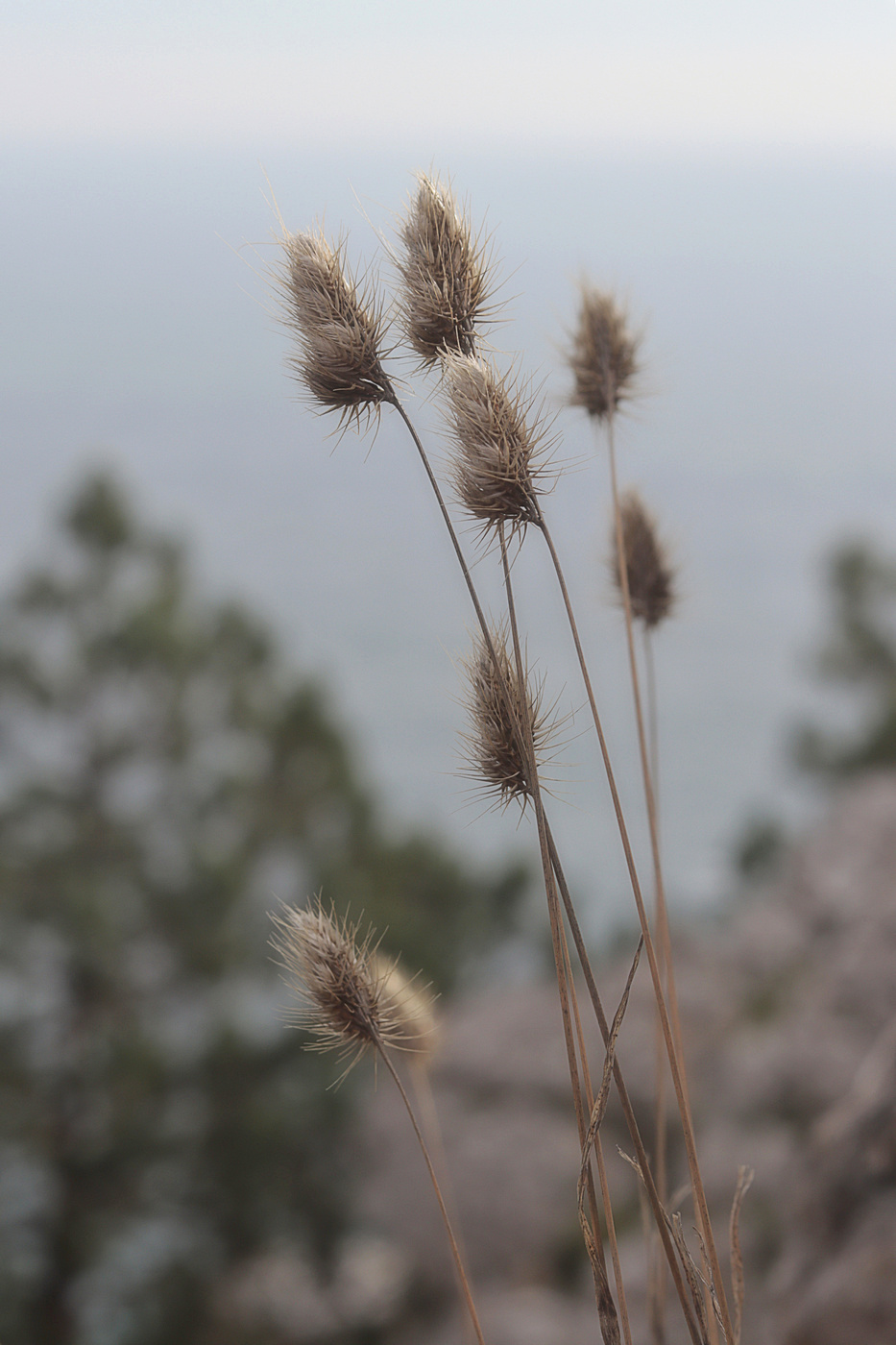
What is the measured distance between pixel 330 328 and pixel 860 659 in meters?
6.48

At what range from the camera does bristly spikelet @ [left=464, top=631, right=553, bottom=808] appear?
0.39 m

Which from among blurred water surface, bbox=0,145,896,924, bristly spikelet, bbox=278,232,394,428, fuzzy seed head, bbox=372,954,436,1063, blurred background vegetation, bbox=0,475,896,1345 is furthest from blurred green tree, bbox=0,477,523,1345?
bristly spikelet, bbox=278,232,394,428

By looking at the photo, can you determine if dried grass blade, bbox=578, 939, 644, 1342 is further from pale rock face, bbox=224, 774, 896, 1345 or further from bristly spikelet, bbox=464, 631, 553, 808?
pale rock face, bbox=224, 774, 896, 1345

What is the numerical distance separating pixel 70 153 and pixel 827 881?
43.6ft

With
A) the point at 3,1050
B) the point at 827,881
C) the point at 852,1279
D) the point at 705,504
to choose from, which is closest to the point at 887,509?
the point at 705,504

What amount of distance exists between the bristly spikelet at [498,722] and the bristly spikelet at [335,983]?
9 cm

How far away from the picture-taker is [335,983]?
43 centimetres

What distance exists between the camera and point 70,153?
12734mm

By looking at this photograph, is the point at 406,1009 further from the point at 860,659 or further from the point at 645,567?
the point at 860,659

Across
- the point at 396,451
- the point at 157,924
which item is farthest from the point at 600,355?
the point at 396,451

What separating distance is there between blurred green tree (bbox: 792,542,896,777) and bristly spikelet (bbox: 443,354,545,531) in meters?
6.01

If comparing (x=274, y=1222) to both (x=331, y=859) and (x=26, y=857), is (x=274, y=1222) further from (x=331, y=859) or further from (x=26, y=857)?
(x=26, y=857)

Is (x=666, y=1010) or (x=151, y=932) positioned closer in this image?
(x=666, y=1010)

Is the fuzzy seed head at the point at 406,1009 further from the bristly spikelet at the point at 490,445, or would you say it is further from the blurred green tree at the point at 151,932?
the blurred green tree at the point at 151,932
